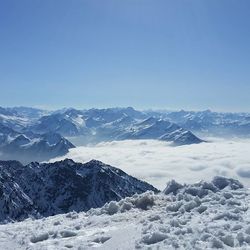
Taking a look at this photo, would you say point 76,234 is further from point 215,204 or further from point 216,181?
point 216,181

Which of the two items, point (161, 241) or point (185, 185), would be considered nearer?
point (161, 241)

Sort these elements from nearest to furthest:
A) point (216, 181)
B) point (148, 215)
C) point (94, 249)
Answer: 1. point (94, 249)
2. point (148, 215)
3. point (216, 181)

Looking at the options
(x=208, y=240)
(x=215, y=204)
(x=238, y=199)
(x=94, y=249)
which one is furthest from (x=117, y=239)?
(x=238, y=199)

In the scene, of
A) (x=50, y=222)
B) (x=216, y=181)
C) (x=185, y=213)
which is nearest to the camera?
(x=185, y=213)

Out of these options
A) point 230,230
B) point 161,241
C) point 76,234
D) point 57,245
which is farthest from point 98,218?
point 230,230

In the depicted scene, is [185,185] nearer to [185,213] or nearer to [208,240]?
[185,213]

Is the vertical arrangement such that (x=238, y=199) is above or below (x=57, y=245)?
above
